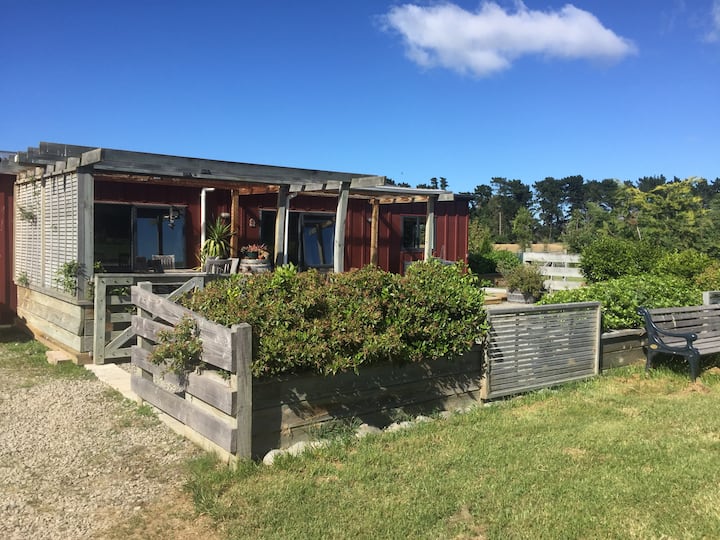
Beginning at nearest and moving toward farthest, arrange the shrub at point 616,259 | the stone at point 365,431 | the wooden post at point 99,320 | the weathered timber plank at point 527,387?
the stone at point 365,431, the weathered timber plank at point 527,387, the wooden post at point 99,320, the shrub at point 616,259

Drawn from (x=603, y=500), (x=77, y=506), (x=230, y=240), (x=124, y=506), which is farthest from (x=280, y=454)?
(x=230, y=240)

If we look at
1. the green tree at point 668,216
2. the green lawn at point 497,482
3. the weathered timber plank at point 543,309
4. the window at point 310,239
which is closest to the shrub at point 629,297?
the weathered timber plank at point 543,309

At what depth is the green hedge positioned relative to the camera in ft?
13.4

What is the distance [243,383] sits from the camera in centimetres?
378

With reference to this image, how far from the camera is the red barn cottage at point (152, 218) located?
25.9 ft

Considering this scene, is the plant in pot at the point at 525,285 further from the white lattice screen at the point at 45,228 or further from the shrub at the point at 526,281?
the white lattice screen at the point at 45,228

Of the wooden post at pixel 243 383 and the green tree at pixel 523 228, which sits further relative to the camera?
the green tree at pixel 523 228

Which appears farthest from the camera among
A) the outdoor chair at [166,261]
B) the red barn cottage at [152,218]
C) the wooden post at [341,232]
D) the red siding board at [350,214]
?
the outdoor chair at [166,261]

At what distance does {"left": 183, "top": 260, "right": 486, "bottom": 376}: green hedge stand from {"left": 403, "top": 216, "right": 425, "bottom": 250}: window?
1066 cm

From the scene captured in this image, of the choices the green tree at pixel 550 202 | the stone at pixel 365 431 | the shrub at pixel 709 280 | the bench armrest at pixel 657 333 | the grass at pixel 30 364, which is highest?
the green tree at pixel 550 202

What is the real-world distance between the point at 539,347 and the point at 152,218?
27.6 ft

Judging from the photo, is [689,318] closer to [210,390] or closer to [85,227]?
[210,390]

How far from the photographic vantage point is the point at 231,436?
3.80 m

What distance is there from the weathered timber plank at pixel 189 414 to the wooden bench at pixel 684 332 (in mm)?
4871
